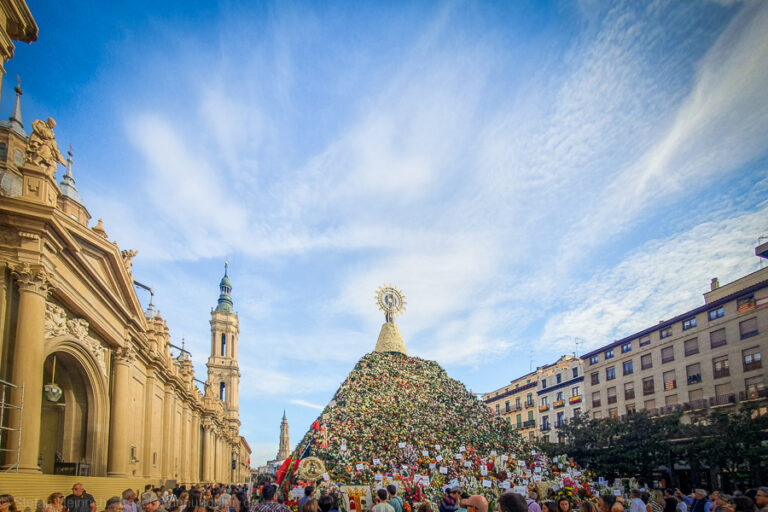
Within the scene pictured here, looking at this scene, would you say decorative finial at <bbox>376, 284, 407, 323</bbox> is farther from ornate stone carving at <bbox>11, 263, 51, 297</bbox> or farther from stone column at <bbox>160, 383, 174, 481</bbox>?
ornate stone carving at <bbox>11, 263, 51, 297</bbox>

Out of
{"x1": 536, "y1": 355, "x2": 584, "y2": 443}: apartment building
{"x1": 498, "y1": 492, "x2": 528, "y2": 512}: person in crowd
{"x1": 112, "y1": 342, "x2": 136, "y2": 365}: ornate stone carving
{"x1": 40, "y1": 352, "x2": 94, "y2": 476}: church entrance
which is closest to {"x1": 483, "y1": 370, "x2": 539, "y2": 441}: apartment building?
{"x1": 536, "y1": 355, "x2": 584, "y2": 443}: apartment building

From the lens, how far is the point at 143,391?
93.4 ft

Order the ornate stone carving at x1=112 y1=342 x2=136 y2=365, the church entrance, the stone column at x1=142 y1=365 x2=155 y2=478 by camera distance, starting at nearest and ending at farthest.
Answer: the church entrance → the ornate stone carving at x1=112 y1=342 x2=136 y2=365 → the stone column at x1=142 y1=365 x2=155 y2=478

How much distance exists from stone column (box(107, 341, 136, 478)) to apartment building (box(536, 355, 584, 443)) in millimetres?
44546

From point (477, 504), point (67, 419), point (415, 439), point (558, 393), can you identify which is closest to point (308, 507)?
point (477, 504)

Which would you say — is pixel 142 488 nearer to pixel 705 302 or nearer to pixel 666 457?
pixel 666 457

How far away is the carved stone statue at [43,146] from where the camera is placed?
53.3 feet

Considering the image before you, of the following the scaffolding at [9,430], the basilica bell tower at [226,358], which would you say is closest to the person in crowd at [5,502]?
the scaffolding at [9,430]

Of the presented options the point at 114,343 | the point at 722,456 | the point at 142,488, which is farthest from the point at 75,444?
the point at 722,456

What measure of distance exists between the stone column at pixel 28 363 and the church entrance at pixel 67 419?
504cm

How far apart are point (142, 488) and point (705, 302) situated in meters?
40.0

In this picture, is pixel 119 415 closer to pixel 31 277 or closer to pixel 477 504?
pixel 31 277

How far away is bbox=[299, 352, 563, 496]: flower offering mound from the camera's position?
2530cm

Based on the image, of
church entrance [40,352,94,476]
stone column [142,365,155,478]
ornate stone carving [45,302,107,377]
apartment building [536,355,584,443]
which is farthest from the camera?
apartment building [536,355,584,443]
